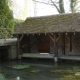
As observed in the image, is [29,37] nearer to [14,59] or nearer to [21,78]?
[14,59]

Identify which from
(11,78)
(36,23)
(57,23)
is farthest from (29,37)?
(11,78)

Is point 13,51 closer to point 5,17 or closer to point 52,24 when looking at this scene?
point 52,24

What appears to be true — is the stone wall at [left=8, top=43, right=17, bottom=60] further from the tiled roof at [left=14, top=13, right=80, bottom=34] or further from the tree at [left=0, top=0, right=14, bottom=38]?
the tree at [left=0, top=0, right=14, bottom=38]

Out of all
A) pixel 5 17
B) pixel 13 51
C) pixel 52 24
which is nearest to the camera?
pixel 52 24

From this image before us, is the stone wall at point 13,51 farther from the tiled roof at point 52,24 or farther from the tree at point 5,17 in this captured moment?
the tree at point 5,17

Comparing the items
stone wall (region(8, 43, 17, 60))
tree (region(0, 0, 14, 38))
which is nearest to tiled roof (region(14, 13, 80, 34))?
stone wall (region(8, 43, 17, 60))

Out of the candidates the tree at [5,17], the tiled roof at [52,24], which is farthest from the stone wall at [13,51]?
the tree at [5,17]

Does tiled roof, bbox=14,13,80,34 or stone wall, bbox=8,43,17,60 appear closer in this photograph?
tiled roof, bbox=14,13,80,34

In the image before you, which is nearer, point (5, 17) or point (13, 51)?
point (13, 51)

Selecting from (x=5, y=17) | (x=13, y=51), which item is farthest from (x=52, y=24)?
(x=5, y=17)

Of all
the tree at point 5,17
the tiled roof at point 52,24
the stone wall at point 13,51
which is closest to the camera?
the tiled roof at point 52,24

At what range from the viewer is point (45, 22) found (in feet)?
66.7

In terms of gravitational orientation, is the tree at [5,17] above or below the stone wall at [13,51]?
above

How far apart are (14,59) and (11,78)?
8.42 metres
